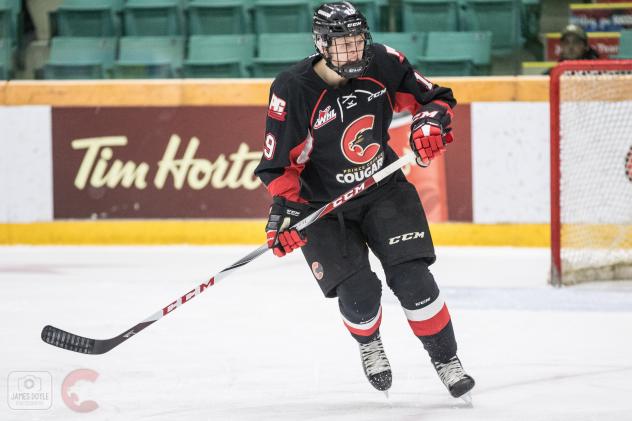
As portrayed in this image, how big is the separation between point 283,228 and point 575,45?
11.1 feet

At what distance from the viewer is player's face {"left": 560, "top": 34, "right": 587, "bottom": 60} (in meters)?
6.16

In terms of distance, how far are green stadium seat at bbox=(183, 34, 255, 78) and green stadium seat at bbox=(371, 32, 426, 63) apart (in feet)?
2.65

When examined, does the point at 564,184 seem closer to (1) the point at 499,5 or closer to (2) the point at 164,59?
(1) the point at 499,5

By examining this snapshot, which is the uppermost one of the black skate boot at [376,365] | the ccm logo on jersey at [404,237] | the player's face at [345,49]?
the player's face at [345,49]

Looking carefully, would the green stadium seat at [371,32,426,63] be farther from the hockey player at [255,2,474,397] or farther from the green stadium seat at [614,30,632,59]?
the hockey player at [255,2,474,397]

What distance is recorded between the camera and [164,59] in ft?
22.2

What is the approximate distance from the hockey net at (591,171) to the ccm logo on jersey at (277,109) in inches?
95.9

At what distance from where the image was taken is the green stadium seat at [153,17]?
278 inches

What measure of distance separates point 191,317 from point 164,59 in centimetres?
247

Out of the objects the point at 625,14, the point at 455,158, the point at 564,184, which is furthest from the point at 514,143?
the point at 625,14

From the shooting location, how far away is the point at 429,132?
10.7ft

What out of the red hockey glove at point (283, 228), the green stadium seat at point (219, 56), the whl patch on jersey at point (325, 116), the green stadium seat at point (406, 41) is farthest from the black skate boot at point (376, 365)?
the green stadium seat at point (219, 56)

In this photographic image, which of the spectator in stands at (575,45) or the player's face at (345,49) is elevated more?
the player's face at (345,49)

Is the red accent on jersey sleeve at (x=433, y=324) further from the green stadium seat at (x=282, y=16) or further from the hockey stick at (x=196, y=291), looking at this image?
the green stadium seat at (x=282, y=16)
